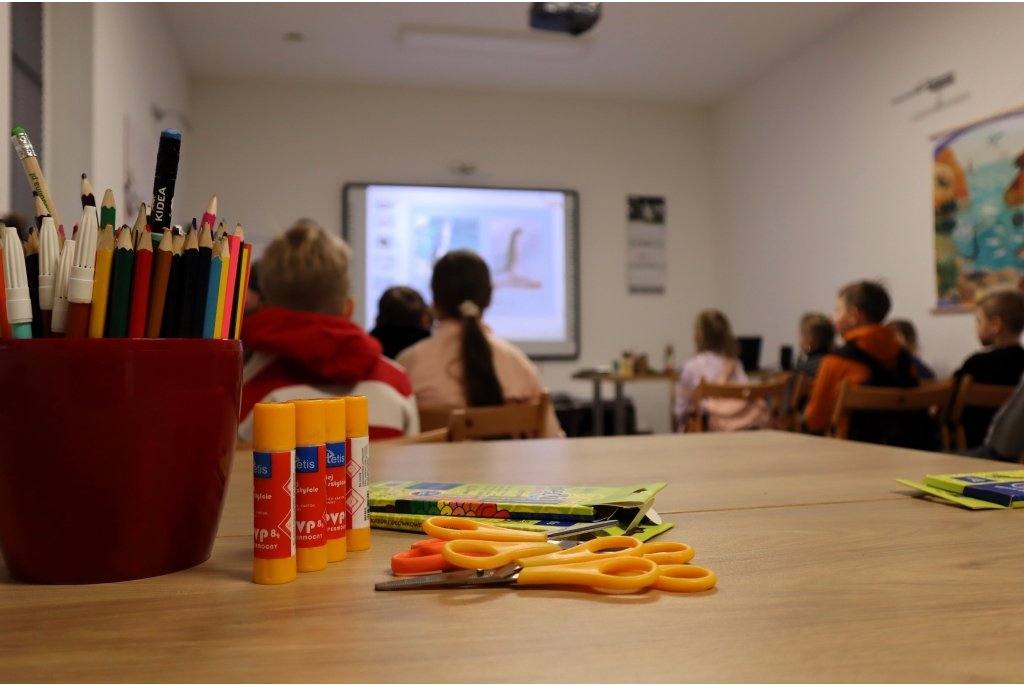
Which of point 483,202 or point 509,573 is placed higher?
point 483,202

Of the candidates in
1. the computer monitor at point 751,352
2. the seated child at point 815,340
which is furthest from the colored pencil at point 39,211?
the computer monitor at point 751,352

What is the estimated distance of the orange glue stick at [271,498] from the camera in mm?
444

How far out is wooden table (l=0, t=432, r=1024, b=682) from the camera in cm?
32

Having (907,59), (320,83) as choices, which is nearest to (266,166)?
(320,83)

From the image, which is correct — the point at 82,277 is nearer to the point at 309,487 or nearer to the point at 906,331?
the point at 309,487

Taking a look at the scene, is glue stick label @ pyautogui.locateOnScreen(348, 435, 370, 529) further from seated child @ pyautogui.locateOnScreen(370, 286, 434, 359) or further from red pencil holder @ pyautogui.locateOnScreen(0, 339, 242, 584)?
seated child @ pyautogui.locateOnScreen(370, 286, 434, 359)

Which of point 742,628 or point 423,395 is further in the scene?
point 423,395

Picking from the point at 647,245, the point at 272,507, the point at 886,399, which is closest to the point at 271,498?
the point at 272,507

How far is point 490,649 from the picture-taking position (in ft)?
1.11

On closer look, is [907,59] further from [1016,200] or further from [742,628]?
[742,628]

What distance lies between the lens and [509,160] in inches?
214

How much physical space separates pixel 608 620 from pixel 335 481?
8.3 inches

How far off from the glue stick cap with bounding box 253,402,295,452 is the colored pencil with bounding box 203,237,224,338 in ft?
0.24

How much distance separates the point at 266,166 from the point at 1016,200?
4418 millimetres
